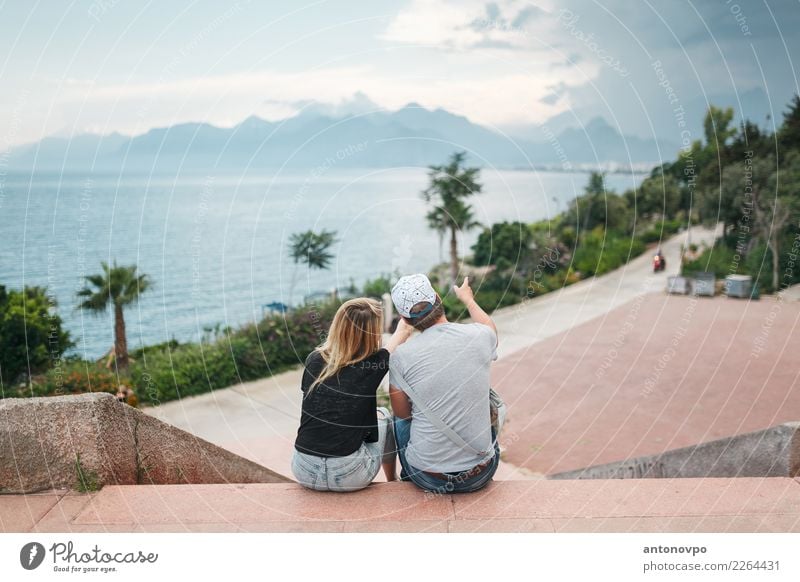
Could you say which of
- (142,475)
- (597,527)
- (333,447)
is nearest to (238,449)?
(142,475)

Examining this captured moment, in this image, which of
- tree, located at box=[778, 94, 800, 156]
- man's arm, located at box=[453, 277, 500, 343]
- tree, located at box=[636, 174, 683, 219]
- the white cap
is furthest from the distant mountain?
the white cap

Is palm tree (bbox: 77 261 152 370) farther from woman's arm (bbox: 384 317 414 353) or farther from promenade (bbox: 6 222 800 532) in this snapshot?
woman's arm (bbox: 384 317 414 353)

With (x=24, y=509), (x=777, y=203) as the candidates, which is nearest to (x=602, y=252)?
(x=777, y=203)

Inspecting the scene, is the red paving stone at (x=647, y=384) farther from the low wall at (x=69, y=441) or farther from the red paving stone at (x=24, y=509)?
the red paving stone at (x=24, y=509)

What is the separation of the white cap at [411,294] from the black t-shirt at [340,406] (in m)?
0.27

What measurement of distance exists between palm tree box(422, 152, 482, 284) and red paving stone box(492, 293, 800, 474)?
5.27 meters

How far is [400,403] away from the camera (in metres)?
3.79

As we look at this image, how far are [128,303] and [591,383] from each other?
775 cm

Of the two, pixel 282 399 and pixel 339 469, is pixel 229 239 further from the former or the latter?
pixel 339 469

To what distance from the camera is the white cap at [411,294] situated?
3.71m

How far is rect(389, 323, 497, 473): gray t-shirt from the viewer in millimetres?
3598

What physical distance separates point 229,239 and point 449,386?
154 ft

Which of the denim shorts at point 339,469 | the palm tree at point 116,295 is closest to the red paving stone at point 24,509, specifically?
the denim shorts at point 339,469

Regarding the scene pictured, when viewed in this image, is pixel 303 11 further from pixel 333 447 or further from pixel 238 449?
pixel 333 447
